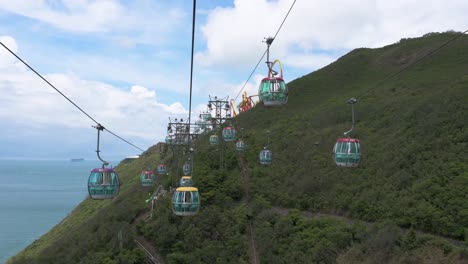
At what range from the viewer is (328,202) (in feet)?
84.7

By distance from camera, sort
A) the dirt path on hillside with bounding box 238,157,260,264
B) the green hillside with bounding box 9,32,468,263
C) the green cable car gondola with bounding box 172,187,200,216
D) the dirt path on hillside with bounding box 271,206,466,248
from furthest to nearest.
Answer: the dirt path on hillside with bounding box 238,157,260,264, the green hillside with bounding box 9,32,468,263, the green cable car gondola with bounding box 172,187,200,216, the dirt path on hillside with bounding box 271,206,466,248

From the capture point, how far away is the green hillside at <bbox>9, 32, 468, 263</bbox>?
61.4 ft

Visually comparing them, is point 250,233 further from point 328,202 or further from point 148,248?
point 148,248

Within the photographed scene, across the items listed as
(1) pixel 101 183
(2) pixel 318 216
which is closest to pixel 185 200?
(1) pixel 101 183

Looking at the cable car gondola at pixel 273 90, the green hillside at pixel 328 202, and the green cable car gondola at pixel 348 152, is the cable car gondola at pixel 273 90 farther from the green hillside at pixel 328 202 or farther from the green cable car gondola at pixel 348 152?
the green hillside at pixel 328 202

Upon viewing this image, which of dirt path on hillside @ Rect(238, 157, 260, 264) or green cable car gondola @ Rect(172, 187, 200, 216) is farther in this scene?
dirt path on hillside @ Rect(238, 157, 260, 264)

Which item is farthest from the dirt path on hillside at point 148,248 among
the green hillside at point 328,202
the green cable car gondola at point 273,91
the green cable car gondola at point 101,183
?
the green cable car gondola at point 273,91

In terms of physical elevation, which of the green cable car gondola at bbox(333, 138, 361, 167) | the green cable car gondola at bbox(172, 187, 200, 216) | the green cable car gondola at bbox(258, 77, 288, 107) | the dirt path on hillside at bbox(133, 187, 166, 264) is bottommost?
the dirt path on hillside at bbox(133, 187, 166, 264)

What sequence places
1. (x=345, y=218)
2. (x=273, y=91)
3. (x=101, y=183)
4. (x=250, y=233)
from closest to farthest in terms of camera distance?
(x=273, y=91)
(x=101, y=183)
(x=345, y=218)
(x=250, y=233)

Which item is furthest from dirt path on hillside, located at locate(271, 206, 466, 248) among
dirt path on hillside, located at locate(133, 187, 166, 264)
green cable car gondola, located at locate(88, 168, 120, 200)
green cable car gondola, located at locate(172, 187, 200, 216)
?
green cable car gondola, located at locate(88, 168, 120, 200)

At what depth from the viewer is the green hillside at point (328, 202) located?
61.4 feet

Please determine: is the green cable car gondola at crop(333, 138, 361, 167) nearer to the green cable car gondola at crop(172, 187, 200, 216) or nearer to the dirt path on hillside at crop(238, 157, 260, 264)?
the green cable car gondola at crop(172, 187, 200, 216)

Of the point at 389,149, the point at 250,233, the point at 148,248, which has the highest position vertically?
the point at 389,149

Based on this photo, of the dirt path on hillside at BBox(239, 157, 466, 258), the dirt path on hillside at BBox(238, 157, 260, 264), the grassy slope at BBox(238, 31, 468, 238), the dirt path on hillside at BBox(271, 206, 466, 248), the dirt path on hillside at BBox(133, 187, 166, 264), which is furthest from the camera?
the dirt path on hillside at BBox(133, 187, 166, 264)
